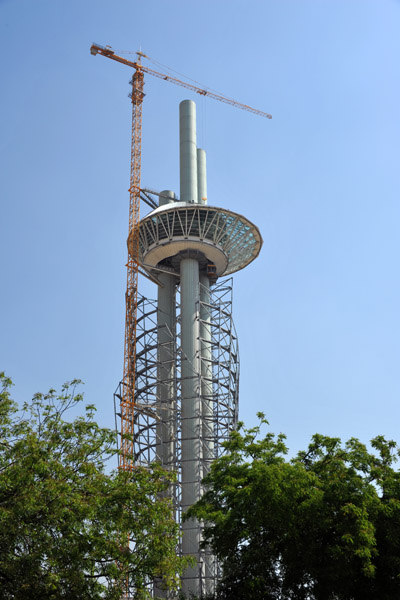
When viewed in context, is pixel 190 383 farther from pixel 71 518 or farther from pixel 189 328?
pixel 71 518

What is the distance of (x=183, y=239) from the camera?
83.4 meters

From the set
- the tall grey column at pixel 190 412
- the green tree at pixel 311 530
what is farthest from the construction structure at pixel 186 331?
the green tree at pixel 311 530

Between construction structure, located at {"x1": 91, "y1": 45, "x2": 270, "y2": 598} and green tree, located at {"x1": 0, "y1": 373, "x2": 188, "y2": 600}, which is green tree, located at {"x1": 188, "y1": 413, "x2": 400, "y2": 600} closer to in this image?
green tree, located at {"x1": 0, "y1": 373, "x2": 188, "y2": 600}

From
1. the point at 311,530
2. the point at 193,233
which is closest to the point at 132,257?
the point at 193,233

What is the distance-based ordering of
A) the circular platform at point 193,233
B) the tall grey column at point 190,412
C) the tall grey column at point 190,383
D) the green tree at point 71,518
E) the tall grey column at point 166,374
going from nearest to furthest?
1. the green tree at point 71,518
2. the tall grey column at point 190,412
3. the tall grey column at point 190,383
4. the tall grey column at point 166,374
5. the circular platform at point 193,233

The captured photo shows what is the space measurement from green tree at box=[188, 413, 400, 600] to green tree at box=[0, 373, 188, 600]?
14.2 feet

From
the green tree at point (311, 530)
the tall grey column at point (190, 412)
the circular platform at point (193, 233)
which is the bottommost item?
the green tree at point (311, 530)

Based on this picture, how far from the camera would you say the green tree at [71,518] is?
101ft

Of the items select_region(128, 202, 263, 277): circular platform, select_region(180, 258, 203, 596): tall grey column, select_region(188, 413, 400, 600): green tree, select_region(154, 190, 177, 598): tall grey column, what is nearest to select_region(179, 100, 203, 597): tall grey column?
select_region(180, 258, 203, 596): tall grey column

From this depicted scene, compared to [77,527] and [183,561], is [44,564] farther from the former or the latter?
[183,561]

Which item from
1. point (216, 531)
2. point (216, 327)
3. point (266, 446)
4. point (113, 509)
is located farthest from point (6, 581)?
point (216, 327)

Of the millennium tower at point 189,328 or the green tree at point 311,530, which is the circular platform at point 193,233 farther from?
the green tree at point 311,530

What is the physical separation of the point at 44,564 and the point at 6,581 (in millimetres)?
1845

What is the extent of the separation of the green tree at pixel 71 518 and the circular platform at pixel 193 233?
161ft
